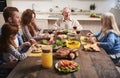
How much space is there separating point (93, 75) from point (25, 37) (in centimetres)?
178

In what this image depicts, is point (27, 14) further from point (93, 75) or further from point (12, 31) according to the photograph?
point (93, 75)

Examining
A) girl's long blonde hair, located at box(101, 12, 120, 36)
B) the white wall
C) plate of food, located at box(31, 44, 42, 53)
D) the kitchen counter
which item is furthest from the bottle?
the white wall

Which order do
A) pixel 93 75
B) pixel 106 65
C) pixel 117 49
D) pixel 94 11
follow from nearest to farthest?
1. pixel 93 75
2. pixel 106 65
3. pixel 117 49
4. pixel 94 11

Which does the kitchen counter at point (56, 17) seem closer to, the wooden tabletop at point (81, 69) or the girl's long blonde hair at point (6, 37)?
the girl's long blonde hair at point (6, 37)

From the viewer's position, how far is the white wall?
17.8ft

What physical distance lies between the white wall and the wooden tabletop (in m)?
3.31

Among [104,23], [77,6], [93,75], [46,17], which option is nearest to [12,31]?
[93,75]

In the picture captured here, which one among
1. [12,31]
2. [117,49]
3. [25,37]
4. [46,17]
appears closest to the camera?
[12,31]

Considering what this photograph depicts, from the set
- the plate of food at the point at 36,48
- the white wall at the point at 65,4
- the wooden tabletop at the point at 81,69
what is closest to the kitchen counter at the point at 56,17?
the white wall at the point at 65,4

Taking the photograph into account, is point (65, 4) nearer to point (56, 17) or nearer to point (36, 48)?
point (56, 17)

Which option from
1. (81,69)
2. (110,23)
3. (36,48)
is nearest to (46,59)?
(81,69)

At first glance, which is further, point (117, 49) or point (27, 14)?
point (27, 14)

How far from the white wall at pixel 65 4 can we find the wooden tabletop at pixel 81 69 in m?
3.31

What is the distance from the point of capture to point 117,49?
118 inches
